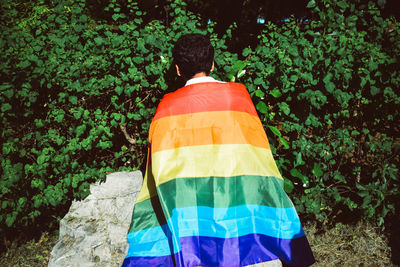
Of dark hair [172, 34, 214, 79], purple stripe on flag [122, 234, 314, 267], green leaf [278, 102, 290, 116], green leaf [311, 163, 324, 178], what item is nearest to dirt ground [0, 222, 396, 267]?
green leaf [311, 163, 324, 178]

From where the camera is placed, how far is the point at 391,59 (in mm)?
2301

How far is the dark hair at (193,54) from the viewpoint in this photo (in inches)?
80.8

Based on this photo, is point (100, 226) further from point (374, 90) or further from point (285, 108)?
point (374, 90)

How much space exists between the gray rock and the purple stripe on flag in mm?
1157

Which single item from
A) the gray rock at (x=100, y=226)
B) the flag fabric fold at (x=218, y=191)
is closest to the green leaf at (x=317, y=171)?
the flag fabric fold at (x=218, y=191)

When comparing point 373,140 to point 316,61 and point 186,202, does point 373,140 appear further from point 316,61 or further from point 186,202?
point 186,202

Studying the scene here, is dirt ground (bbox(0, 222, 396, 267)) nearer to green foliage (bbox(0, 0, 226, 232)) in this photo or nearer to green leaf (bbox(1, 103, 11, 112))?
green foliage (bbox(0, 0, 226, 232))

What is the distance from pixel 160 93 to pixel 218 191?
4.35ft

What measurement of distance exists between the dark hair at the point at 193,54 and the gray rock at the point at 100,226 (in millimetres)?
1455

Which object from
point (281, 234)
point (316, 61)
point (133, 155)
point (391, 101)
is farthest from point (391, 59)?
point (133, 155)

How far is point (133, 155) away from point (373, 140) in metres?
2.66

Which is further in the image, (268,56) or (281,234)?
(268,56)

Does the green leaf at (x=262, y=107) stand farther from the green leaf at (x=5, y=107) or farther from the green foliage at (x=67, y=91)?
the green leaf at (x=5, y=107)

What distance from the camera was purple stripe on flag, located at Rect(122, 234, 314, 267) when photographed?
1.76 metres
